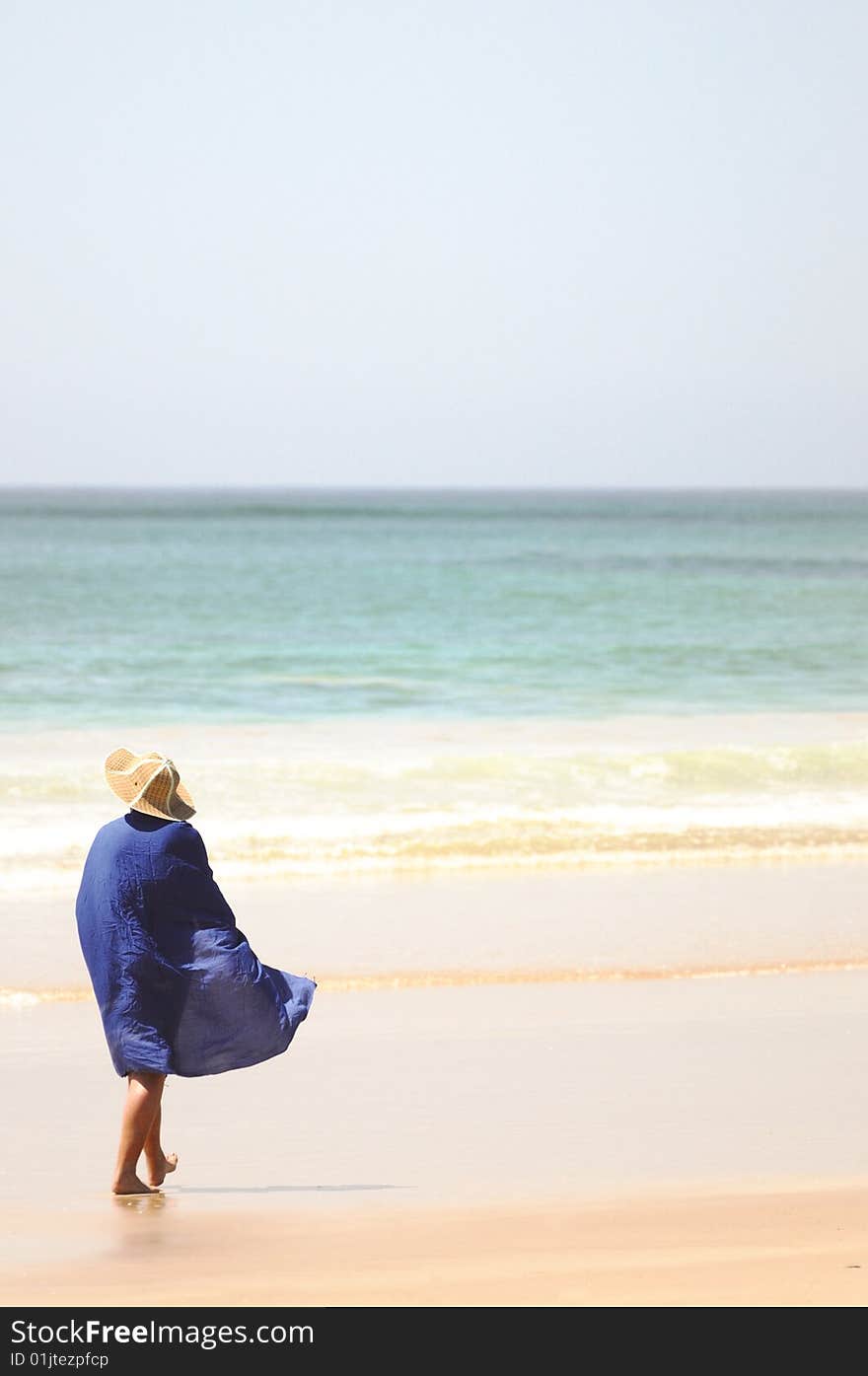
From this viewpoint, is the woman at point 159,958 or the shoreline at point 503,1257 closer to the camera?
the shoreline at point 503,1257

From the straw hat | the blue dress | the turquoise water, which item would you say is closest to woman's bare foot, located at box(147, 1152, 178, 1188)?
the blue dress

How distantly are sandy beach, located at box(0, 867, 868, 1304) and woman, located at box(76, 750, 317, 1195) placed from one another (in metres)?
0.36

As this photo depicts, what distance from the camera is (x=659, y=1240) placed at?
364 cm

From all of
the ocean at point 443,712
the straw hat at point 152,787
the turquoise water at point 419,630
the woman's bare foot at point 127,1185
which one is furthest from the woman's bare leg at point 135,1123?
the turquoise water at point 419,630

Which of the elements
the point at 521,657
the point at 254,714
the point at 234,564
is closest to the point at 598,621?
the point at 521,657

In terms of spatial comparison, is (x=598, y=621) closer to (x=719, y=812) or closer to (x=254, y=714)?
(x=254, y=714)

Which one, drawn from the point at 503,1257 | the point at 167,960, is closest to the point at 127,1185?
the point at 167,960

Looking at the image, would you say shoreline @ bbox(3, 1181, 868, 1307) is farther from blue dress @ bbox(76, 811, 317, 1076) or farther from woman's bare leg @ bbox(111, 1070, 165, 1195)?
blue dress @ bbox(76, 811, 317, 1076)

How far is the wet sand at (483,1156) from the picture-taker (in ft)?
11.2

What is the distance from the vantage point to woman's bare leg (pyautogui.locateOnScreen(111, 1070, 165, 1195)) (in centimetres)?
402

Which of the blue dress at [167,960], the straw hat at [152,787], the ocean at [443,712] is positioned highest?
the straw hat at [152,787]

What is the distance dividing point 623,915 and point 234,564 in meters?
43.8

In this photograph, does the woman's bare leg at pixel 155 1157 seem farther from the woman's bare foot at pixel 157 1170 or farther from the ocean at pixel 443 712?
the ocean at pixel 443 712

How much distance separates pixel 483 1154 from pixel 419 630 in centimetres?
2409
